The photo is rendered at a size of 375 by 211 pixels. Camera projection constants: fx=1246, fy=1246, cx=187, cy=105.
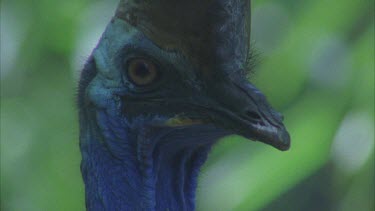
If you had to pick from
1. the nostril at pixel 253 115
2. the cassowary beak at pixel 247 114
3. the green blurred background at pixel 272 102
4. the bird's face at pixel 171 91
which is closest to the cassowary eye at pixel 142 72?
the bird's face at pixel 171 91

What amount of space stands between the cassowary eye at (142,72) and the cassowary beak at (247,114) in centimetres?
15

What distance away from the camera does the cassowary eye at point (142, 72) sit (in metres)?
2.53

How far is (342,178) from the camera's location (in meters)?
4.73

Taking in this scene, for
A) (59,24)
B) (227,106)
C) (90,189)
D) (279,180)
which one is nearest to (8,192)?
(59,24)

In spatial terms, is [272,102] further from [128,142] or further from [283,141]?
[283,141]

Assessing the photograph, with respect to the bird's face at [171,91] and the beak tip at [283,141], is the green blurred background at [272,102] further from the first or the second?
the beak tip at [283,141]

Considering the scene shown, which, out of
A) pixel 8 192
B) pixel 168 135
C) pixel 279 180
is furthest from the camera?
pixel 8 192

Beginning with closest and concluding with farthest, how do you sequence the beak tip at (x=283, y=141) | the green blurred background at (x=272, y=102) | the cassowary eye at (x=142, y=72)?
the beak tip at (x=283, y=141) → the cassowary eye at (x=142, y=72) → the green blurred background at (x=272, y=102)

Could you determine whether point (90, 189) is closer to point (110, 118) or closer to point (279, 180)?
point (110, 118)

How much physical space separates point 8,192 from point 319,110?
4.07ft

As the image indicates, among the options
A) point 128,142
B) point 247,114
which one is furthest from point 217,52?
point 128,142

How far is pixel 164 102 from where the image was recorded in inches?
99.9

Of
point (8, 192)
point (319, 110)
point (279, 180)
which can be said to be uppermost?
point (319, 110)

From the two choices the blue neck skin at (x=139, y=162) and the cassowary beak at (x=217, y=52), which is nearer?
the cassowary beak at (x=217, y=52)
